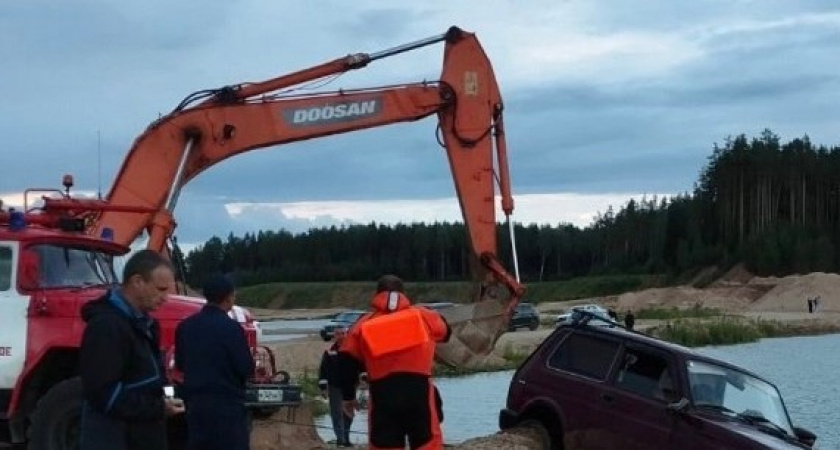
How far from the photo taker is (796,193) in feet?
425

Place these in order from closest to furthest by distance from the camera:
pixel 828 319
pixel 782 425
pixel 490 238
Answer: pixel 782 425
pixel 490 238
pixel 828 319

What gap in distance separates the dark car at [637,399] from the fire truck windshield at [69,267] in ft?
14.4

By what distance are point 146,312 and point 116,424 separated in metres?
0.56

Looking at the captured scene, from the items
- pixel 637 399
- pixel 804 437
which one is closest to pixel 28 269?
pixel 637 399

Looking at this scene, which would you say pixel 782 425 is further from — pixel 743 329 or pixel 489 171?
pixel 743 329

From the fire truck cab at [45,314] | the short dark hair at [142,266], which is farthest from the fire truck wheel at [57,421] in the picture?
the short dark hair at [142,266]

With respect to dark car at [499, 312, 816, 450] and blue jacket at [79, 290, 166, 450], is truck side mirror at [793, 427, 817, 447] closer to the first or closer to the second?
dark car at [499, 312, 816, 450]

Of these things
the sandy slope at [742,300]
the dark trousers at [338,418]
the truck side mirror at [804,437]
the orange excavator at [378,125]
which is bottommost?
the sandy slope at [742,300]

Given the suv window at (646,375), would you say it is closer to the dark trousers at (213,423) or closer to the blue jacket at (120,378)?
the dark trousers at (213,423)

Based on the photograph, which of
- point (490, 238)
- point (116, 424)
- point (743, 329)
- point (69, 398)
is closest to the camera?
point (116, 424)

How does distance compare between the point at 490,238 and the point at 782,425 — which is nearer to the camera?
the point at 782,425

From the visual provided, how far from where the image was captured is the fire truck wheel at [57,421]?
1216 cm

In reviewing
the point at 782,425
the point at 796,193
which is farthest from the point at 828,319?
the point at 782,425

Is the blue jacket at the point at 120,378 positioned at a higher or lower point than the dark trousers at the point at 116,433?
higher
